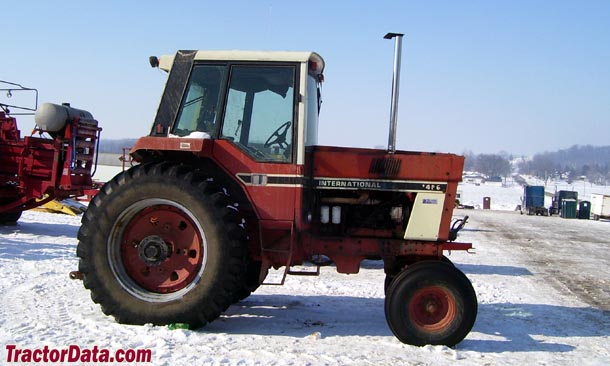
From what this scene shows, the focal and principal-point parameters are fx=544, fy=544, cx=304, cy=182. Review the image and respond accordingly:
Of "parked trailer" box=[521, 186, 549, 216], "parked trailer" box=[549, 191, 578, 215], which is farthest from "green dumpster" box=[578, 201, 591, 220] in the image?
"parked trailer" box=[521, 186, 549, 216]

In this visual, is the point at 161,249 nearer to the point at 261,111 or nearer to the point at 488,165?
the point at 261,111

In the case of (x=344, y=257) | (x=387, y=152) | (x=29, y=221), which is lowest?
(x=29, y=221)

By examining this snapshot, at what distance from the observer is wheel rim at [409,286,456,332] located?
16.4 feet

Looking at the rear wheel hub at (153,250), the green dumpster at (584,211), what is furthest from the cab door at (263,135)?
the green dumpster at (584,211)

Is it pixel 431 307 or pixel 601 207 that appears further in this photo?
pixel 601 207

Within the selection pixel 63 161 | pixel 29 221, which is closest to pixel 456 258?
pixel 63 161

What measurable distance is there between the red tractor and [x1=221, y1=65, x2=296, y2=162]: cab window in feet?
0.04

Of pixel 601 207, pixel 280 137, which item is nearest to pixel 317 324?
pixel 280 137

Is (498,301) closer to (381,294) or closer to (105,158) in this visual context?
(381,294)

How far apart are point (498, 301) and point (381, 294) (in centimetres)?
157

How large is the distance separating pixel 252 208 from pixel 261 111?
3.16ft

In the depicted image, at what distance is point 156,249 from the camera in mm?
5117

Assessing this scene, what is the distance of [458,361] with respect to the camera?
14.9 feet

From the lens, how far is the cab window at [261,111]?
17.2ft
